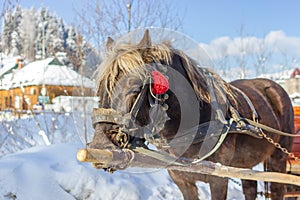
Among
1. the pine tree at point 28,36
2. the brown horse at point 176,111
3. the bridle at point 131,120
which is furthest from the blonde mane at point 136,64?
the pine tree at point 28,36

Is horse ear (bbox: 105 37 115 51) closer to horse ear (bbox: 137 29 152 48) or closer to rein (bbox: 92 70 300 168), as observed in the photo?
horse ear (bbox: 137 29 152 48)

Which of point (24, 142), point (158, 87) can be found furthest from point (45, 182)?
point (24, 142)

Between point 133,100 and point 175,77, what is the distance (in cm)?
52

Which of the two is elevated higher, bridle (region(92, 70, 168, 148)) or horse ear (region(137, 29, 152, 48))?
horse ear (region(137, 29, 152, 48))

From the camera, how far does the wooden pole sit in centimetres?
148

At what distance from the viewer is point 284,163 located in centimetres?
372

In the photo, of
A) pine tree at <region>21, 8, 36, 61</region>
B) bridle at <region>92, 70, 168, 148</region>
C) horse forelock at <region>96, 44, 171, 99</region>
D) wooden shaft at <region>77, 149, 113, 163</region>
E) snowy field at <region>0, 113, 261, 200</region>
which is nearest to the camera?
wooden shaft at <region>77, 149, 113, 163</region>

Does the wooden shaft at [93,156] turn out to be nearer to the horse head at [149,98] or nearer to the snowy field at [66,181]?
the horse head at [149,98]

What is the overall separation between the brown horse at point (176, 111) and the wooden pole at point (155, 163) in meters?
0.10

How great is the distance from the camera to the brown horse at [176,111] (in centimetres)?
185

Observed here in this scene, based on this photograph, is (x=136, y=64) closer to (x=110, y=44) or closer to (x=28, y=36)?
(x=110, y=44)

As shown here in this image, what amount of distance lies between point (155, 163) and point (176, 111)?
21.2 inches

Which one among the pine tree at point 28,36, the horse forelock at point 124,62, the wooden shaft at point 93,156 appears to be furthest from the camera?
the pine tree at point 28,36

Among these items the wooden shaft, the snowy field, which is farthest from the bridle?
the snowy field
